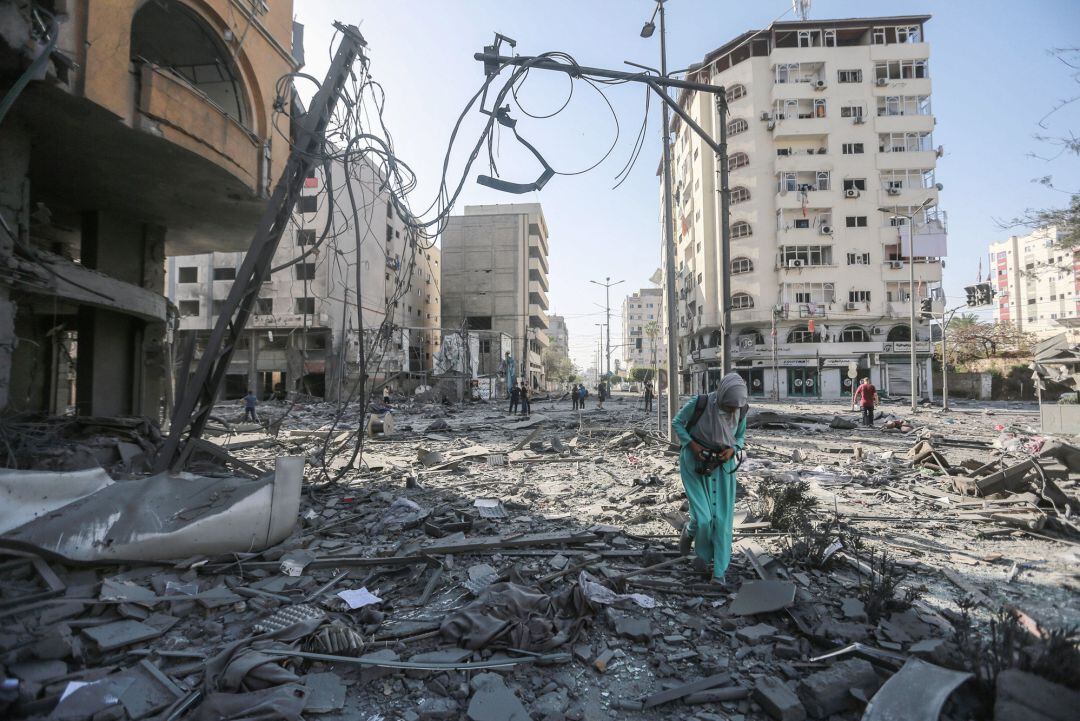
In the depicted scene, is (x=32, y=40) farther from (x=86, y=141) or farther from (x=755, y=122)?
(x=755, y=122)

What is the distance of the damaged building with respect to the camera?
718cm

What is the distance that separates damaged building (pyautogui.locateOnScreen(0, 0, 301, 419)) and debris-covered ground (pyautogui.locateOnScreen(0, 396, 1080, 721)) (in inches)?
164

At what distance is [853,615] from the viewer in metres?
3.69

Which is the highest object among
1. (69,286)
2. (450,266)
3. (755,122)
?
(755,122)

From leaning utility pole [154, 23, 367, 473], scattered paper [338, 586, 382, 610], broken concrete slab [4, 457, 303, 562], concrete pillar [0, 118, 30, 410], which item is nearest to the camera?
scattered paper [338, 586, 382, 610]

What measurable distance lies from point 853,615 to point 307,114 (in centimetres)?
759

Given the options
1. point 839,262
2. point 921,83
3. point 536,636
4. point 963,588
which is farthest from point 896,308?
point 536,636

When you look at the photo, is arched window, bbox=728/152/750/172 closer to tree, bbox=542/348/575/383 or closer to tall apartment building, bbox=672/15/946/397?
tall apartment building, bbox=672/15/946/397

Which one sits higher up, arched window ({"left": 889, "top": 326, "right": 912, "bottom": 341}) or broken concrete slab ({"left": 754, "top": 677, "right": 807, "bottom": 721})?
arched window ({"left": 889, "top": 326, "right": 912, "bottom": 341})

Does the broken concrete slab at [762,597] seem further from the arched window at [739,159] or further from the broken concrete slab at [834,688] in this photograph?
the arched window at [739,159]

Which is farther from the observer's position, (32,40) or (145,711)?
(32,40)

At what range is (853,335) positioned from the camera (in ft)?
139

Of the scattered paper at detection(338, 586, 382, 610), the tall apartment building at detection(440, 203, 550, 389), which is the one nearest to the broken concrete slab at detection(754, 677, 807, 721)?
the scattered paper at detection(338, 586, 382, 610)

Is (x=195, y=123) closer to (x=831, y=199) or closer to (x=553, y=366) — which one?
(x=831, y=199)
